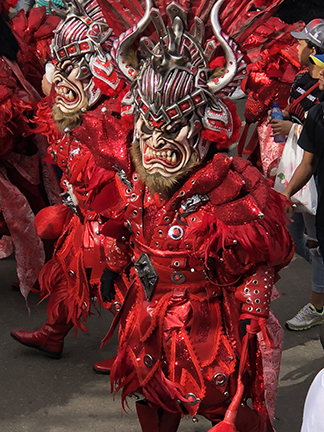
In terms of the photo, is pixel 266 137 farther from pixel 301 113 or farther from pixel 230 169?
pixel 230 169

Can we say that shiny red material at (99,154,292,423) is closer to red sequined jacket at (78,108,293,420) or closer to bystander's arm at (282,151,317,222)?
red sequined jacket at (78,108,293,420)

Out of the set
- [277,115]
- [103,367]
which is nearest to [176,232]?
[103,367]

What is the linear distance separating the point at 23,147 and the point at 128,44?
212 cm

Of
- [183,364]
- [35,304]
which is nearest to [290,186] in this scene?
[183,364]

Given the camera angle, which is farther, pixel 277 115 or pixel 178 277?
pixel 277 115

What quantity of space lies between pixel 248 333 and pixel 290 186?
4.25 ft

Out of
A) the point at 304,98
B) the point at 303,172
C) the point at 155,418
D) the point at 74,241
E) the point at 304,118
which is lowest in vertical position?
the point at 155,418

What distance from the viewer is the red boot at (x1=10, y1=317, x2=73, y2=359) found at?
3680 millimetres

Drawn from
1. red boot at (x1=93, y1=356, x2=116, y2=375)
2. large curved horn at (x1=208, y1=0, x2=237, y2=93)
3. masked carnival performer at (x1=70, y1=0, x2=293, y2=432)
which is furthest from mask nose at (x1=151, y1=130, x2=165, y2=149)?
red boot at (x1=93, y1=356, x2=116, y2=375)

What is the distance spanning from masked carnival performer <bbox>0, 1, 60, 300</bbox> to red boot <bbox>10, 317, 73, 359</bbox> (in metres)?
0.36

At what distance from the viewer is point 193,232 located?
236 cm

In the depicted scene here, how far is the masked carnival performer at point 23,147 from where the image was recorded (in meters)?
4.04

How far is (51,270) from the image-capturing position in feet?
11.7

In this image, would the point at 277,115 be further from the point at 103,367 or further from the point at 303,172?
the point at 103,367
